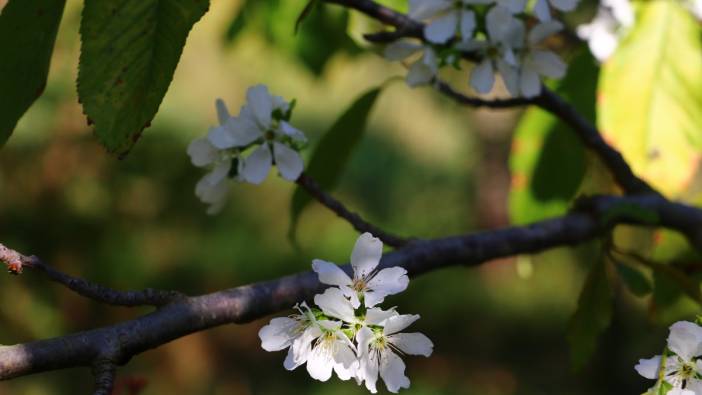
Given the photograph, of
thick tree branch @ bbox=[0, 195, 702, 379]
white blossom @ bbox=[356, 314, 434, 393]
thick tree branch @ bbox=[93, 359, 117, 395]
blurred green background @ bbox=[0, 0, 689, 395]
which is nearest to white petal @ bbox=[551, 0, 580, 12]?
thick tree branch @ bbox=[0, 195, 702, 379]

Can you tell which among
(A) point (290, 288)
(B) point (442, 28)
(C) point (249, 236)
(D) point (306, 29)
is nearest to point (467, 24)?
→ (B) point (442, 28)

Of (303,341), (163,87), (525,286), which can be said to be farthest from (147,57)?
(525,286)

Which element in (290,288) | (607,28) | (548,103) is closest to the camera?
(290,288)

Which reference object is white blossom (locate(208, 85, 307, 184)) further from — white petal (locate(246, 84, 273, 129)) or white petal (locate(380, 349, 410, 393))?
white petal (locate(380, 349, 410, 393))

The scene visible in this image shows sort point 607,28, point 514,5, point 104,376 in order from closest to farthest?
1. point 104,376
2. point 514,5
3. point 607,28

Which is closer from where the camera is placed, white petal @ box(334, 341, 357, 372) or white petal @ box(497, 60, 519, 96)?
white petal @ box(334, 341, 357, 372)

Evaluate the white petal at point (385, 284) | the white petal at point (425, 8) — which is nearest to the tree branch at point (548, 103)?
the white petal at point (425, 8)

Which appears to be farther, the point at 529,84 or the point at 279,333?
the point at 529,84

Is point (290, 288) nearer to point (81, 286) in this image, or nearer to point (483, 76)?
point (81, 286)
